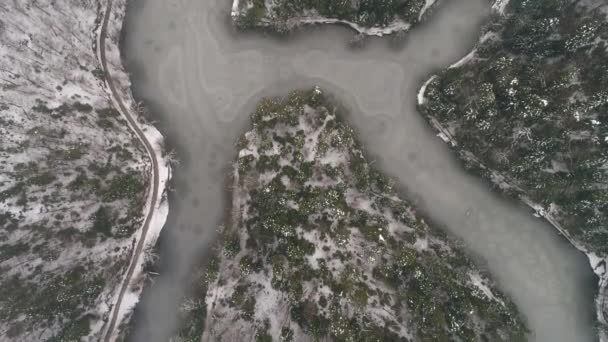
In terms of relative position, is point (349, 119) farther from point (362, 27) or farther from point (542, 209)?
point (542, 209)

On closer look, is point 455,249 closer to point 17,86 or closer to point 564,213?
point 564,213

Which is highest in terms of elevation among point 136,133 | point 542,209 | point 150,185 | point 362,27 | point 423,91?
point 362,27

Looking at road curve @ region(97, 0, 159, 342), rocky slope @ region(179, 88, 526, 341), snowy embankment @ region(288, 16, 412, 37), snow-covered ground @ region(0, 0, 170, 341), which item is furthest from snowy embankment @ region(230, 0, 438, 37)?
snow-covered ground @ region(0, 0, 170, 341)

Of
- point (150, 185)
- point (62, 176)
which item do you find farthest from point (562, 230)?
point (62, 176)

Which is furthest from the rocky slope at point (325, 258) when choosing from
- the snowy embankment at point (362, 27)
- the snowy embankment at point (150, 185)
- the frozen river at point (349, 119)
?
the snowy embankment at point (362, 27)

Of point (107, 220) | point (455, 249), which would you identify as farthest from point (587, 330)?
point (107, 220)

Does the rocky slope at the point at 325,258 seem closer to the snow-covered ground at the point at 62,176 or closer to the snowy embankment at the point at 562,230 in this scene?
the snowy embankment at the point at 562,230

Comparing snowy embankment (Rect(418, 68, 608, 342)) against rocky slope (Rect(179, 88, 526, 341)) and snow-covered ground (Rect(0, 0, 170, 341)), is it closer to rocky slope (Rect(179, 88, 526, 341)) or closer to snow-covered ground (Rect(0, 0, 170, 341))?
rocky slope (Rect(179, 88, 526, 341))
